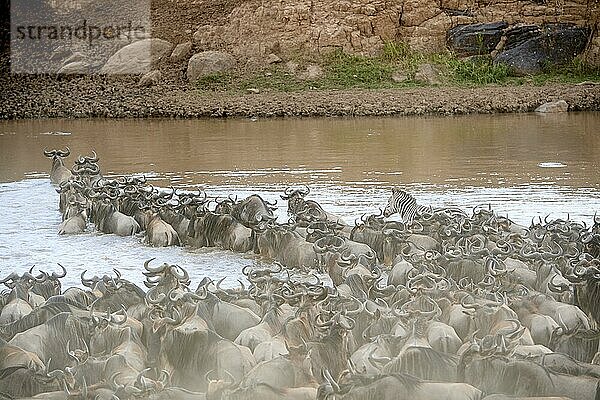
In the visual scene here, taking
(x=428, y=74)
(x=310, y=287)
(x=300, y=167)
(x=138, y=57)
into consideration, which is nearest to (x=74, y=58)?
(x=138, y=57)

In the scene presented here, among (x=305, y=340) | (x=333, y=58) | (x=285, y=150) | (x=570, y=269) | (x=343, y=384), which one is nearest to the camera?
(x=343, y=384)

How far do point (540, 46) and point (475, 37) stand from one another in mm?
1661

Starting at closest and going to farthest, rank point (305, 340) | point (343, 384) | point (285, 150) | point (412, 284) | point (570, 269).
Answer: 1. point (343, 384)
2. point (305, 340)
3. point (412, 284)
4. point (570, 269)
5. point (285, 150)

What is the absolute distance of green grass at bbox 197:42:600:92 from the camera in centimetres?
1941

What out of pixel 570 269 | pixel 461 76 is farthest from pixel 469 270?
pixel 461 76

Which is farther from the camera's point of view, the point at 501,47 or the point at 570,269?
the point at 501,47

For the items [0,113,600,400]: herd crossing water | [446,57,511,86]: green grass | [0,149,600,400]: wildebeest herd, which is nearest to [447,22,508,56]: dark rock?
[446,57,511,86]: green grass

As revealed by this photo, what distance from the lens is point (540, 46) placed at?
20.5m

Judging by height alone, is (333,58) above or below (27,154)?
above

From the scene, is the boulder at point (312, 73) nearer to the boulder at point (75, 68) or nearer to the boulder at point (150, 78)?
the boulder at point (150, 78)

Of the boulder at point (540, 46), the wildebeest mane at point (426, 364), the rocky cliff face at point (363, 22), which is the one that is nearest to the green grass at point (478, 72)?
the boulder at point (540, 46)

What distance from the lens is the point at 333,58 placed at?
71.4 ft

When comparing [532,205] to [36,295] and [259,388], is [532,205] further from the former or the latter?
[259,388]

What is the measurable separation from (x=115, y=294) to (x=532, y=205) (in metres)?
3.72
